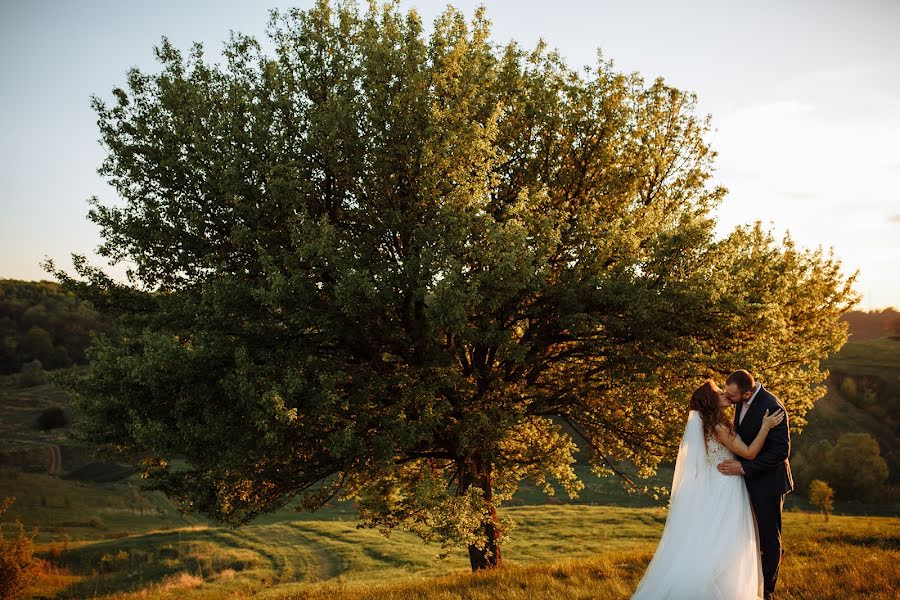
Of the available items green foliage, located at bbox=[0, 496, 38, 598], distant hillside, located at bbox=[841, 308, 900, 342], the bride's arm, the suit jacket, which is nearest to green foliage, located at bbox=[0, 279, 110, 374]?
green foliage, located at bbox=[0, 496, 38, 598]

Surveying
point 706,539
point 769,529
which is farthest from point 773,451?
point 706,539

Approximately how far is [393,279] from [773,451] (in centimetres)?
753

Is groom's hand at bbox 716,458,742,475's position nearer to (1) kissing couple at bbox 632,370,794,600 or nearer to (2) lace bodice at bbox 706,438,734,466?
(1) kissing couple at bbox 632,370,794,600

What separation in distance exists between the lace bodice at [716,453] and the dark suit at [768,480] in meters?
0.24

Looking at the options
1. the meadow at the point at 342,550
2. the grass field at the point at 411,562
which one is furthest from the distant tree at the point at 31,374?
the grass field at the point at 411,562

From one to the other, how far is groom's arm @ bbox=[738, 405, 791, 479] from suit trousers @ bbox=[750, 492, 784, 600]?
47cm

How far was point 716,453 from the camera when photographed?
8.87 metres

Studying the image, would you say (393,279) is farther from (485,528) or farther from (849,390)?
(849,390)

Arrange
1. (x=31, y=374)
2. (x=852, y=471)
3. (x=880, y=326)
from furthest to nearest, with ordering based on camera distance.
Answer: (x=880, y=326) < (x=31, y=374) < (x=852, y=471)

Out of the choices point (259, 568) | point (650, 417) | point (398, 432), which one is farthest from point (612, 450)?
point (259, 568)

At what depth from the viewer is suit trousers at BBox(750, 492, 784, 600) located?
8578 mm

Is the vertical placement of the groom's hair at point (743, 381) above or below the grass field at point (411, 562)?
above

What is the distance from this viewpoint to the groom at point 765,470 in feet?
27.9

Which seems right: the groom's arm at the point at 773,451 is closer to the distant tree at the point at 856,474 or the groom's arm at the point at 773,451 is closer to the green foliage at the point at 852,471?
the green foliage at the point at 852,471
